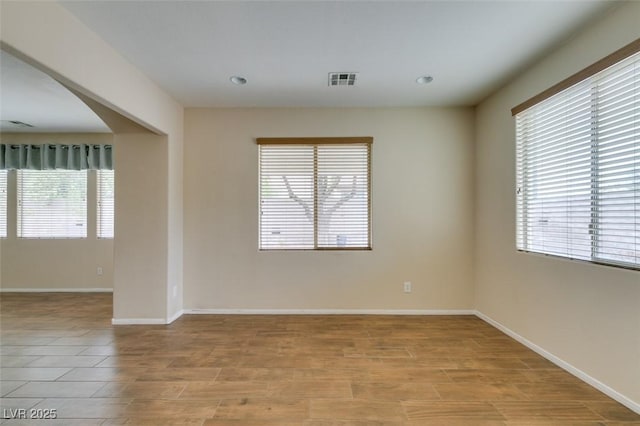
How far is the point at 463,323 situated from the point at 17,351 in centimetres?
457

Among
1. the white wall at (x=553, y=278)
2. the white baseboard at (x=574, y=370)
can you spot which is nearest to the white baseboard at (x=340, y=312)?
the white wall at (x=553, y=278)

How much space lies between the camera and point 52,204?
16.1ft

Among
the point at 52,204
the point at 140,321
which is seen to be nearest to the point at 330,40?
the point at 140,321

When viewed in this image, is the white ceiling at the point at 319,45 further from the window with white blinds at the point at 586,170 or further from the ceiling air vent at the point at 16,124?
the ceiling air vent at the point at 16,124

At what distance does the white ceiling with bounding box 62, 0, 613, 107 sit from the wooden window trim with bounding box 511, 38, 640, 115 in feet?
1.05

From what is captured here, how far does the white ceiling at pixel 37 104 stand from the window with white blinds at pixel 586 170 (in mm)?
4735

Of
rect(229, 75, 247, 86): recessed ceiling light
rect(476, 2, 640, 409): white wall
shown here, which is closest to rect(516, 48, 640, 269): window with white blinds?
rect(476, 2, 640, 409): white wall

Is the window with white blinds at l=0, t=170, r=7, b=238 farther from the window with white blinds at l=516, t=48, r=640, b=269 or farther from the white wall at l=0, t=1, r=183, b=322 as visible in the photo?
the window with white blinds at l=516, t=48, r=640, b=269

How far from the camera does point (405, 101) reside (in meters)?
3.57

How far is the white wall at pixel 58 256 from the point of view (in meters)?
4.86

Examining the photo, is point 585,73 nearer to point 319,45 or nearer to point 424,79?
point 424,79

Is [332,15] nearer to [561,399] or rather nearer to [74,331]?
[561,399]

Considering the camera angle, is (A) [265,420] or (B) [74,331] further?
(B) [74,331]

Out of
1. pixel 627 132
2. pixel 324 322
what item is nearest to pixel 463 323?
pixel 324 322
